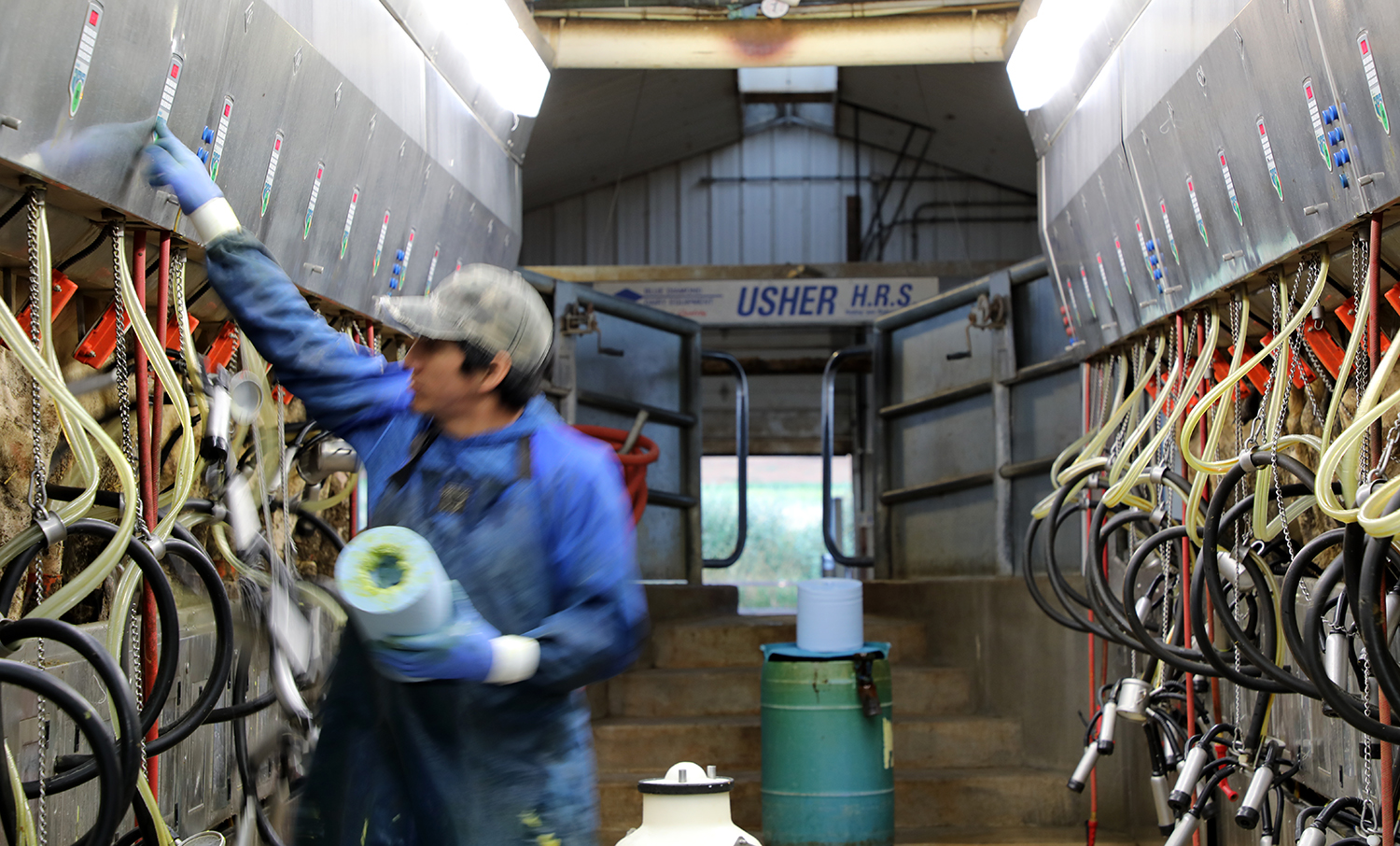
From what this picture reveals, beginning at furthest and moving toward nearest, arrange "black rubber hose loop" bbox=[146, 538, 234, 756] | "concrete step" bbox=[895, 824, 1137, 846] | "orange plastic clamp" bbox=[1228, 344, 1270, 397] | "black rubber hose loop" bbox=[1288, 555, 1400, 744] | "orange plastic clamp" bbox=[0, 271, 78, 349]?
"concrete step" bbox=[895, 824, 1137, 846]
"orange plastic clamp" bbox=[1228, 344, 1270, 397]
"orange plastic clamp" bbox=[0, 271, 78, 349]
"black rubber hose loop" bbox=[146, 538, 234, 756]
"black rubber hose loop" bbox=[1288, 555, 1400, 744]

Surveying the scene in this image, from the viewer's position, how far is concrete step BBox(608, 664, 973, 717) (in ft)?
23.2

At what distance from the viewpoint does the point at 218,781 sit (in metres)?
3.89

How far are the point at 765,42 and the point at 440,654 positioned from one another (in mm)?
→ 4870

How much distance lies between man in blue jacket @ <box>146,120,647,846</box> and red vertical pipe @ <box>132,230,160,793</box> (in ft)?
4.30

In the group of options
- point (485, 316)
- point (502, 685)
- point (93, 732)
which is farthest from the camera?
point (93, 732)

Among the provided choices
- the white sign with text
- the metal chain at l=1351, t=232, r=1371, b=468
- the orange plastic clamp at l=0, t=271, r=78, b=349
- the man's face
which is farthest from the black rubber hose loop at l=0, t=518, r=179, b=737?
the white sign with text

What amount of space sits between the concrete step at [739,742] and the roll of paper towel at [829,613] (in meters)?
0.86

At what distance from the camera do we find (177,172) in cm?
242

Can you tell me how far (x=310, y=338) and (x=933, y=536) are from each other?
21.4ft

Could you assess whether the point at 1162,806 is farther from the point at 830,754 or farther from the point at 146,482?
the point at 146,482

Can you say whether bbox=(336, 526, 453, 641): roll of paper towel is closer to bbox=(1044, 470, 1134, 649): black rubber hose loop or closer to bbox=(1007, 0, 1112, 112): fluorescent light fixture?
bbox=(1044, 470, 1134, 649): black rubber hose loop

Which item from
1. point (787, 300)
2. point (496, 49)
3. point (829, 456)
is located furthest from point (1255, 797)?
point (787, 300)

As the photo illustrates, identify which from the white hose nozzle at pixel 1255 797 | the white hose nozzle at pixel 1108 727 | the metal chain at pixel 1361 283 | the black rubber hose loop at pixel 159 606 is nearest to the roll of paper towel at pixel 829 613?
the white hose nozzle at pixel 1108 727

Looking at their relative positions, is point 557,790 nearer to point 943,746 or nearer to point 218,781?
point 218,781
